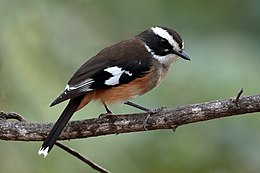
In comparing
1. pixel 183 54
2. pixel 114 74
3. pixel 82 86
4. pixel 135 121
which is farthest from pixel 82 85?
pixel 183 54

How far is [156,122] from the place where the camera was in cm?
401

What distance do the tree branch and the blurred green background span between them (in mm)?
63

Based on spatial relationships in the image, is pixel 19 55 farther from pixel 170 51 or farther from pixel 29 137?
pixel 170 51

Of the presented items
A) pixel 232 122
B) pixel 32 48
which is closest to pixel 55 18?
pixel 32 48

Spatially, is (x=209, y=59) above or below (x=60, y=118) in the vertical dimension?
above

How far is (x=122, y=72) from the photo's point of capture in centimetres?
437

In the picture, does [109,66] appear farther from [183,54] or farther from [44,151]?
[44,151]

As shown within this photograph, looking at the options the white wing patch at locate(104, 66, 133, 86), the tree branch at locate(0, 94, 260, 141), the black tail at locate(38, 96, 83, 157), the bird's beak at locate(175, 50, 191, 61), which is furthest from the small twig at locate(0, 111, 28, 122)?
the bird's beak at locate(175, 50, 191, 61)

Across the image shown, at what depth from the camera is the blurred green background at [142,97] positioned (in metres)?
4.07

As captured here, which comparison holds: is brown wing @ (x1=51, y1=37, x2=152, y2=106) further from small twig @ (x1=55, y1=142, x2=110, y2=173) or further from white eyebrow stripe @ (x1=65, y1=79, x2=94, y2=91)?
small twig @ (x1=55, y1=142, x2=110, y2=173)

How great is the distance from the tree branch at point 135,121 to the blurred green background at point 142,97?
63 mm

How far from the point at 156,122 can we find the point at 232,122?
1.32 feet

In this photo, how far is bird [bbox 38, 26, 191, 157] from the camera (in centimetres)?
416

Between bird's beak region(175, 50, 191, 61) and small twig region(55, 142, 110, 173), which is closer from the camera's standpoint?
small twig region(55, 142, 110, 173)
